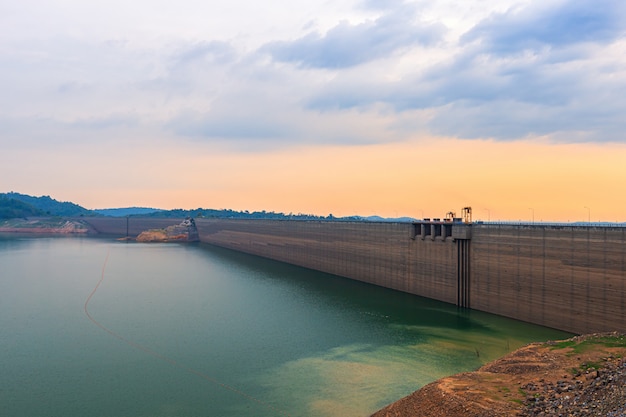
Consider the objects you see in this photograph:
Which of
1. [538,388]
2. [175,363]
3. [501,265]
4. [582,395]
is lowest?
[175,363]

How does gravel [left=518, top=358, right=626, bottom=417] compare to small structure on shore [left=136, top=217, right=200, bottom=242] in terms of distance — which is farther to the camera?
small structure on shore [left=136, top=217, right=200, bottom=242]

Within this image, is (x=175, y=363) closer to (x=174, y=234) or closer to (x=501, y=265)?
(x=501, y=265)

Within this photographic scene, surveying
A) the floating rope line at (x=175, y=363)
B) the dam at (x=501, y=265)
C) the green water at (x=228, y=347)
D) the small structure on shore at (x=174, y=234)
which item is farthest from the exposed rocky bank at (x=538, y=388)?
the small structure on shore at (x=174, y=234)

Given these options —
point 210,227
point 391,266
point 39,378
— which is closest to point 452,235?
point 391,266

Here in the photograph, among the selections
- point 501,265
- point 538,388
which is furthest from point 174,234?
point 538,388

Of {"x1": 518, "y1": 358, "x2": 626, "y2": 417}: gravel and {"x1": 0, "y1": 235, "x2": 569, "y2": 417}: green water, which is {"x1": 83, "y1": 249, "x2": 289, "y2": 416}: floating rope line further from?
{"x1": 518, "y1": 358, "x2": 626, "y2": 417}: gravel

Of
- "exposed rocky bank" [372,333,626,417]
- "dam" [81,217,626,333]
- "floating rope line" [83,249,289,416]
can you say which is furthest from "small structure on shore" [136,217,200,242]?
"exposed rocky bank" [372,333,626,417]
